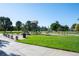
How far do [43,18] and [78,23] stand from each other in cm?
374

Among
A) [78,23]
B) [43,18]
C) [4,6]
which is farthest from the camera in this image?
[78,23]

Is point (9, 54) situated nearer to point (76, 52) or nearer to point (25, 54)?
point (25, 54)

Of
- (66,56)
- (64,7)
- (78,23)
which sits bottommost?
(66,56)

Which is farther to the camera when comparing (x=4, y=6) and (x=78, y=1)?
(x=4, y=6)

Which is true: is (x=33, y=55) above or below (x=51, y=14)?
below

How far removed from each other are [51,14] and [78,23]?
3.37 m

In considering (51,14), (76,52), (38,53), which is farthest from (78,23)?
(38,53)

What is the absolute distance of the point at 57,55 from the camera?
6984 mm

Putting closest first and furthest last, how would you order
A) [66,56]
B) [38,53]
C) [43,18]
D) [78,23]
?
[66,56] → [38,53] → [43,18] → [78,23]

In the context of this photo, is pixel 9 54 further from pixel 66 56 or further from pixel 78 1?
pixel 78 1

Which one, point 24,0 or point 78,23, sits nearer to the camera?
point 24,0

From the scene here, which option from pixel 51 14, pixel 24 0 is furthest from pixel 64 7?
pixel 24 0

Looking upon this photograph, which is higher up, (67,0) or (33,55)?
(67,0)

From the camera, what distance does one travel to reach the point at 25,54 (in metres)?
7.15
